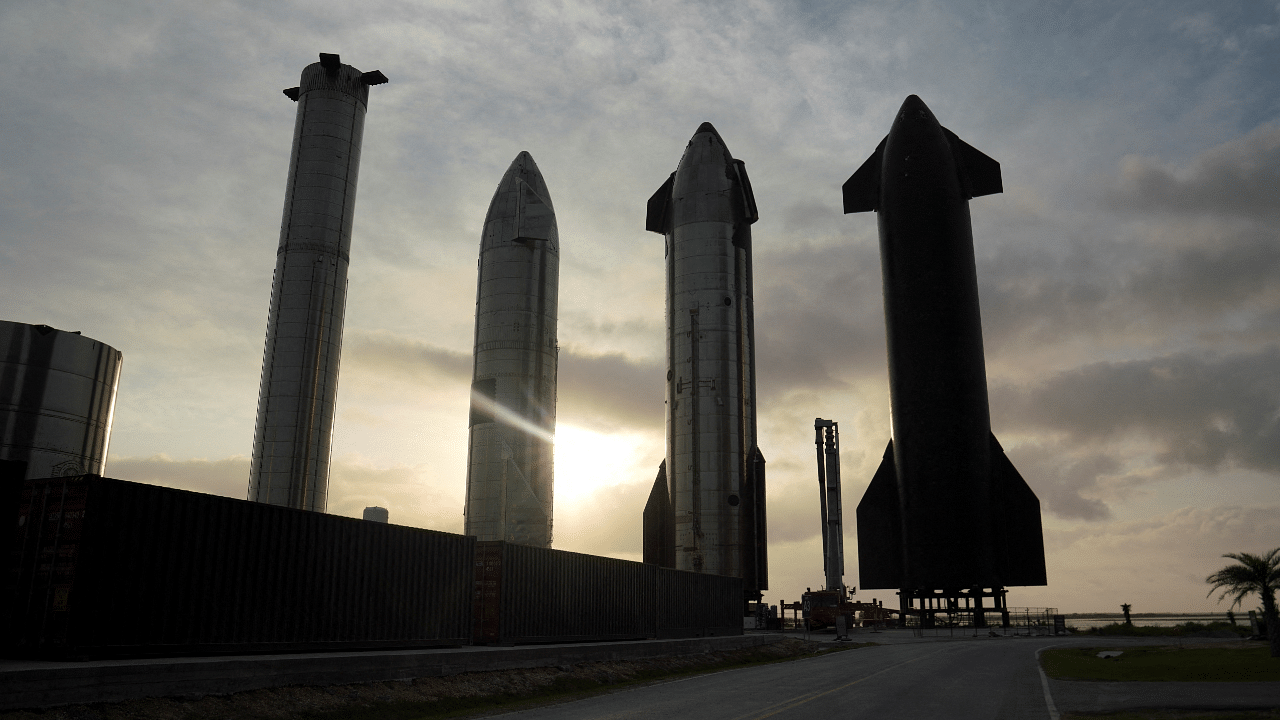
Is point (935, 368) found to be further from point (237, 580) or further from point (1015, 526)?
point (237, 580)

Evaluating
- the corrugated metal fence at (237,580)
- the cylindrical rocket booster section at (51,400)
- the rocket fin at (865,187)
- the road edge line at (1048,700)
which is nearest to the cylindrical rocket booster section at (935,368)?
the rocket fin at (865,187)

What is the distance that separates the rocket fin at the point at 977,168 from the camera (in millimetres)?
43344

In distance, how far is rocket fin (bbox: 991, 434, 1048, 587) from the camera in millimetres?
38656

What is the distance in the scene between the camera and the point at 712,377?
4522 centimetres

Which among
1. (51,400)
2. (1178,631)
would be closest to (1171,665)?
(51,400)

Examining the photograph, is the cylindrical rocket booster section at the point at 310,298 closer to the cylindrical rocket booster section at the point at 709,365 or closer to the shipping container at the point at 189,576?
the cylindrical rocket booster section at the point at 709,365

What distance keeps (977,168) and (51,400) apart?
39.8 metres

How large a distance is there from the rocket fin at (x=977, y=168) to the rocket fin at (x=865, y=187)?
387 centimetres

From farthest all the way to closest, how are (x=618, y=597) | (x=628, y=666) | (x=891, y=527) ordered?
(x=891, y=527), (x=618, y=597), (x=628, y=666)

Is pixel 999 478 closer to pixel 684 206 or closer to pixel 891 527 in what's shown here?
pixel 891 527

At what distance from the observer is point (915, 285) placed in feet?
131

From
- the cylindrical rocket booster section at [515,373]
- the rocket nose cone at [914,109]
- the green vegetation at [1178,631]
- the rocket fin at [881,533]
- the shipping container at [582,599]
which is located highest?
the rocket nose cone at [914,109]

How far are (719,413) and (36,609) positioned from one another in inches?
1319

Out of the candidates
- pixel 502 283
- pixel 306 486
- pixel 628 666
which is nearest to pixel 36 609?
pixel 628 666
